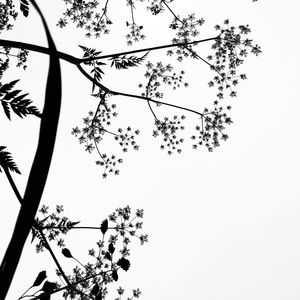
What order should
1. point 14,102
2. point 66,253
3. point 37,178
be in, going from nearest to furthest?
point 37,178 → point 14,102 → point 66,253

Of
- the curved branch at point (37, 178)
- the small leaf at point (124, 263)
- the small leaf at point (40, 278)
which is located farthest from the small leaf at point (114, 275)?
the curved branch at point (37, 178)

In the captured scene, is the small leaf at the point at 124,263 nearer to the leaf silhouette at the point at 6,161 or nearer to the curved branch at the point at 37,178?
the leaf silhouette at the point at 6,161

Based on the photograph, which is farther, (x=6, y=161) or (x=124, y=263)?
(x=124, y=263)

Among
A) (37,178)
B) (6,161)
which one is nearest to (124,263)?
(6,161)

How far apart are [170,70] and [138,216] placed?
16.3 feet

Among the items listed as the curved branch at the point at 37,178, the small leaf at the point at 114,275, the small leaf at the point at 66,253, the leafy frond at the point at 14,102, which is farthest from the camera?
the small leaf at the point at 114,275

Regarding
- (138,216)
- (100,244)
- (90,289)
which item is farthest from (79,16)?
(90,289)

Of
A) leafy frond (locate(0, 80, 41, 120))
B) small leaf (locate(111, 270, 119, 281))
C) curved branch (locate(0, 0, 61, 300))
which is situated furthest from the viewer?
small leaf (locate(111, 270, 119, 281))

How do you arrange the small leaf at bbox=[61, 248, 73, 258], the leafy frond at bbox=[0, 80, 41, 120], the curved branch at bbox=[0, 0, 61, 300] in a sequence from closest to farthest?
the curved branch at bbox=[0, 0, 61, 300] < the leafy frond at bbox=[0, 80, 41, 120] < the small leaf at bbox=[61, 248, 73, 258]

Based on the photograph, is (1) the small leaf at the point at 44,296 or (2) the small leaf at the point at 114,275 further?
(2) the small leaf at the point at 114,275

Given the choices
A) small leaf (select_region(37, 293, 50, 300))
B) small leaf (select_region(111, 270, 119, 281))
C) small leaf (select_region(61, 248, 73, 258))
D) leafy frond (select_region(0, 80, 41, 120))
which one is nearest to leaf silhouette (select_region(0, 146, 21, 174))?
leafy frond (select_region(0, 80, 41, 120))

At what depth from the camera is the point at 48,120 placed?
49.5 inches

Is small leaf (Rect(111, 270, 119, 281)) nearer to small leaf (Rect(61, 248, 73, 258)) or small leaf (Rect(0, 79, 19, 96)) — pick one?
small leaf (Rect(61, 248, 73, 258))

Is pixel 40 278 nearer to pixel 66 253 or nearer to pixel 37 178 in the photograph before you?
pixel 66 253
